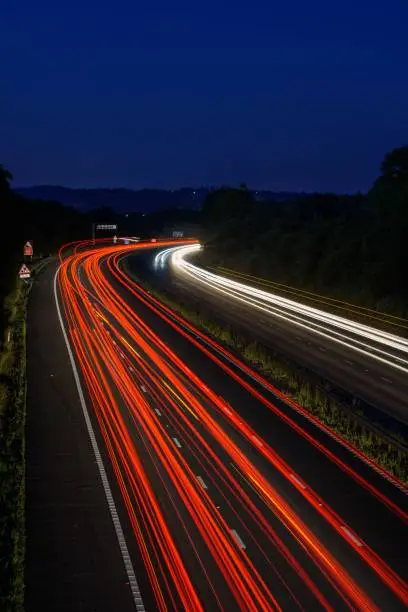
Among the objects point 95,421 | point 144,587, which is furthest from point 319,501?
point 95,421

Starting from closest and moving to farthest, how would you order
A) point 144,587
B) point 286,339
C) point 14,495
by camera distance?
point 144,587
point 14,495
point 286,339

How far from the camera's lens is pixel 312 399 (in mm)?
23188

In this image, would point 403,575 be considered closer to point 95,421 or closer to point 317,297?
point 95,421

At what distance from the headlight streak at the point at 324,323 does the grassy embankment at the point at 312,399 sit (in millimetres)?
4536

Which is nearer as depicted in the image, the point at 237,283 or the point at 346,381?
the point at 346,381

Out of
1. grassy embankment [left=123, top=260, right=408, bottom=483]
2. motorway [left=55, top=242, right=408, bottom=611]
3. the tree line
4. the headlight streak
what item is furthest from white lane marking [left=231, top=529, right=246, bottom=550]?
the tree line

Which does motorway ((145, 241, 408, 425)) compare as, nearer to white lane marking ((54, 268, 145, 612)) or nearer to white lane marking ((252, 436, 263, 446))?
white lane marking ((252, 436, 263, 446))

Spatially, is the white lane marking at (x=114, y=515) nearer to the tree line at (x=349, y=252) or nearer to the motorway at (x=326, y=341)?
the motorway at (x=326, y=341)

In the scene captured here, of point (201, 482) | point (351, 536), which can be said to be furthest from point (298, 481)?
point (351, 536)

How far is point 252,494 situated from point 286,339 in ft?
70.0

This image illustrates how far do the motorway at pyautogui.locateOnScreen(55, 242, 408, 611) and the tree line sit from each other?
72.8ft

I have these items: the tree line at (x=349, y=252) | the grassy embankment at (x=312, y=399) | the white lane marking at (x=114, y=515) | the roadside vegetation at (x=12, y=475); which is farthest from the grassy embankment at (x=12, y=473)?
the tree line at (x=349, y=252)

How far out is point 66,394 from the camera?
24.2 m

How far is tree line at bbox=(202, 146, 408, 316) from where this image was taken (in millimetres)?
49500
